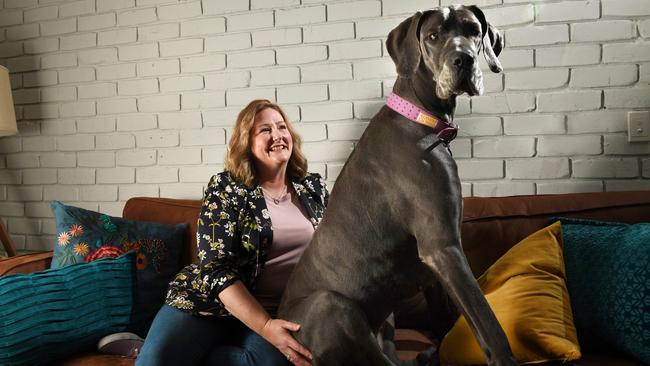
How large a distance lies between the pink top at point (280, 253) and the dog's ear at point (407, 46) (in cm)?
73

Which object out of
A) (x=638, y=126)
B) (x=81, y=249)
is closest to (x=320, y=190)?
(x=81, y=249)

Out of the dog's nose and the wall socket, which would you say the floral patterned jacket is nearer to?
the dog's nose

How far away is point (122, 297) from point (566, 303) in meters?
1.38

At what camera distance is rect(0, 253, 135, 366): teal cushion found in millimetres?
1598

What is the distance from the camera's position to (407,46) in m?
1.25

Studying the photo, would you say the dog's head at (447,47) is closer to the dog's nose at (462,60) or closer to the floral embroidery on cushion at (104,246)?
the dog's nose at (462,60)

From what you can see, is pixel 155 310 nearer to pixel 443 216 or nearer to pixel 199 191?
pixel 199 191

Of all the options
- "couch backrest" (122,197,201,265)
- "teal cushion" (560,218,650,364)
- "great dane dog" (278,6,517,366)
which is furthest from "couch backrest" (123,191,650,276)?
"couch backrest" (122,197,201,265)

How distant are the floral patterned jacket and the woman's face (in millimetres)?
108

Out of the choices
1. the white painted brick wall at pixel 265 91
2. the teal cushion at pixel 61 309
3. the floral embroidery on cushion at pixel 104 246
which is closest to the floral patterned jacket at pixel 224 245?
the teal cushion at pixel 61 309

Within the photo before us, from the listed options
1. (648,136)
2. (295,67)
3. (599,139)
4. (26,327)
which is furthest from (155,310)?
(648,136)

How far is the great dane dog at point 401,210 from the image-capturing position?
Result: 1.16 meters

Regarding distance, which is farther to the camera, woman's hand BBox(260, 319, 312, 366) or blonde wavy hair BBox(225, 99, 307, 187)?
blonde wavy hair BBox(225, 99, 307, 187)

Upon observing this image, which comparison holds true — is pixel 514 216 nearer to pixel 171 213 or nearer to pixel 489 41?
pixel 489 41
